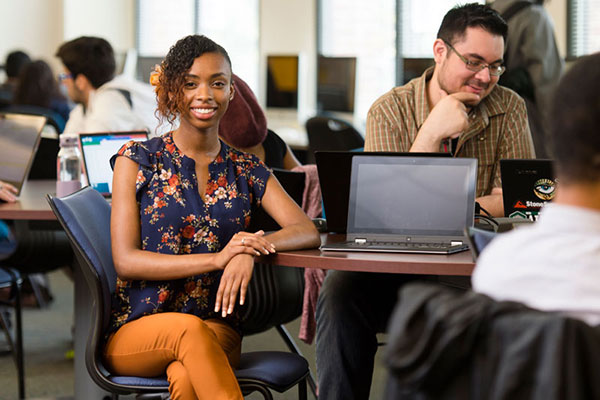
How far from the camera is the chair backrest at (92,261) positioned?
6.51 feet

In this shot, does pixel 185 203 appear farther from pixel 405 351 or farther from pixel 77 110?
pixel 77 110

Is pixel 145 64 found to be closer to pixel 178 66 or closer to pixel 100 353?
pixel 178 66

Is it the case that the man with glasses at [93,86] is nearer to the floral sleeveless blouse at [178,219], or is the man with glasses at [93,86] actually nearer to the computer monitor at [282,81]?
the floral sleeveless blouse at [178,219]

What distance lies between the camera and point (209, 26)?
930 cm

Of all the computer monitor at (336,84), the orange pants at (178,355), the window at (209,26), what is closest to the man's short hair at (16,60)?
the window at (209,26)

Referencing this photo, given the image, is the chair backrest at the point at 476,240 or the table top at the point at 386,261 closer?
the chair backrest at the point at 476,240

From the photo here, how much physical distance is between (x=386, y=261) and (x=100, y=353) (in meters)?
0.72

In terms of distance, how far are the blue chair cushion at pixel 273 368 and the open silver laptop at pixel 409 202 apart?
0.31 metres

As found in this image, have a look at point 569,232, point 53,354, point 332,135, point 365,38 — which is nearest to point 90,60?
point 53,354

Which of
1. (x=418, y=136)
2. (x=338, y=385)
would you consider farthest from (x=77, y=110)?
(x=338, y=385)

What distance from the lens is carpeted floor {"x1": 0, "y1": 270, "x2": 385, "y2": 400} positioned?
329cm

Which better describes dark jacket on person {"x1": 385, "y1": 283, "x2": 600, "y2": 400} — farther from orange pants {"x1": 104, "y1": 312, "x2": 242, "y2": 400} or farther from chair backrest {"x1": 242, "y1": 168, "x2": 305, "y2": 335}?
chair backrest {"x1": 242, "y1": 168, "x2": 305, "y2": 335}

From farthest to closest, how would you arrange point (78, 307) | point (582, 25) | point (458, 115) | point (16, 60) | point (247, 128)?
point (16, 60), point (582, 25), point (247, 128), point (78, 307), point (458, 115)

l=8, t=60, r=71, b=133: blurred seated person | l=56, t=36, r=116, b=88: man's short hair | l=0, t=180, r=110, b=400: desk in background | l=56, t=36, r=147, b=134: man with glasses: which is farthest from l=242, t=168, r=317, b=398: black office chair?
l=8, t=60, r=71, b=133: blurred seated person
